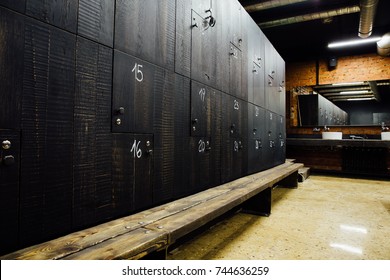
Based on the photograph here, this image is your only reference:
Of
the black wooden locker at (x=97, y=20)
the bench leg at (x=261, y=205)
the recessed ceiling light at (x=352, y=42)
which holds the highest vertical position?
the recessed ceiling light at (x=352, y=42)

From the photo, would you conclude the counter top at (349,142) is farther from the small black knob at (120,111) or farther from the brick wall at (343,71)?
the small black knob at (120,111)

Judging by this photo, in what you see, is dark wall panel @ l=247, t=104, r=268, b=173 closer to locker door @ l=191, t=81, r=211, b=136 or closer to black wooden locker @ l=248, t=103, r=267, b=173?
black wooden locker @ l=248, t=103, r=267, b=173

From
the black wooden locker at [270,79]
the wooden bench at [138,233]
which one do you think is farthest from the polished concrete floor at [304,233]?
the black wooden locker at [270,79]

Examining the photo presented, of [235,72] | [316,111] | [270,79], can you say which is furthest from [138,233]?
[316,111]

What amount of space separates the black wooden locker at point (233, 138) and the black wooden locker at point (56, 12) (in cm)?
174

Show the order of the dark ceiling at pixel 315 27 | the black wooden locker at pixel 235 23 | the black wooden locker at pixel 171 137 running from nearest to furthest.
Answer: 1. the black wooden locker at pixel 171 137
2. the black wooden locker at pixel 235 23
3. the dark ceiling at pixel 315 27

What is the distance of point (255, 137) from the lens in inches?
141

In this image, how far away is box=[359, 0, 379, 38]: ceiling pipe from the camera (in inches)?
160

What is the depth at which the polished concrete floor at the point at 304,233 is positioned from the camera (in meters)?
1.98

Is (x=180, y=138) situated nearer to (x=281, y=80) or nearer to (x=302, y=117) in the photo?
(x=281, y=80)

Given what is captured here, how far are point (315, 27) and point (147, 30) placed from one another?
5.33m

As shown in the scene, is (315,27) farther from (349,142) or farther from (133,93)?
(133,93)

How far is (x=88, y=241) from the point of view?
1164mm

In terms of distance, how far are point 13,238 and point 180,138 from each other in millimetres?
1262
